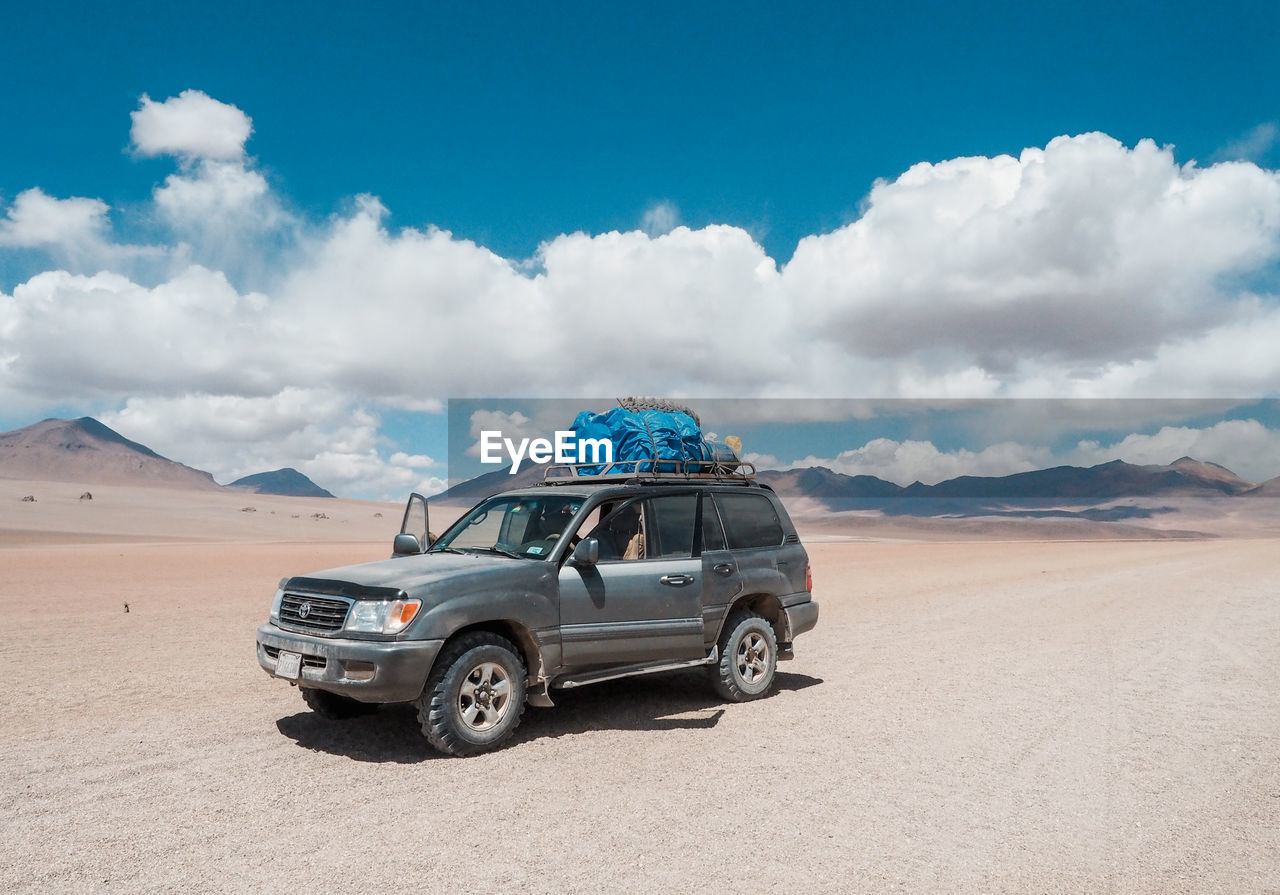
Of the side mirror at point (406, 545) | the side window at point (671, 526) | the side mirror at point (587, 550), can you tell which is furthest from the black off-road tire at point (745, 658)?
the side mirror at point (406, 545)

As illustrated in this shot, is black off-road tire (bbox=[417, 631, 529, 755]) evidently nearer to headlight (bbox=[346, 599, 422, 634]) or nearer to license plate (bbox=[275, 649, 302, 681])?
headlight (bbox=[346, 599, 422, 634])

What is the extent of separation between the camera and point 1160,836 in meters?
5.26

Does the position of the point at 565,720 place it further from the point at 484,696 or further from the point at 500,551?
the point at 500,551

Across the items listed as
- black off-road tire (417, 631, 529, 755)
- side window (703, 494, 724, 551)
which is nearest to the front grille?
black off-road tire (417, 631, 529, 755)

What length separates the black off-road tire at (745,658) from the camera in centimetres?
870

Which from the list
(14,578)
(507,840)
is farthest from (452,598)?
(14,578)

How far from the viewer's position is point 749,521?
9297mm

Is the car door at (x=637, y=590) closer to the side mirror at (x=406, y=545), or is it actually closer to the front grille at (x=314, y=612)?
the side mirror at (x=406, y=545)

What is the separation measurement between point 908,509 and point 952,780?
643ft

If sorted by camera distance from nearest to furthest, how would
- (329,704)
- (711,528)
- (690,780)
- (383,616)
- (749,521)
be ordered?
1. (690,780)
2. (383,616)
3. (329,704)
4. (711,528)
5. (749,521)

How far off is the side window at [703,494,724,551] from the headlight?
2992mm

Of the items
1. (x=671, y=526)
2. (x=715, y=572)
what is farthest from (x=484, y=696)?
(x=715, y=572)

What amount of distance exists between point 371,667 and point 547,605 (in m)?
1.42

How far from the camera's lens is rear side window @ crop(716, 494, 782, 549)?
9062 mm
